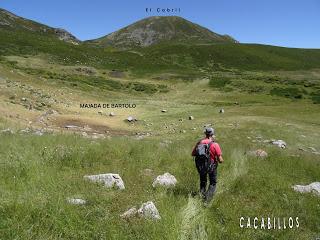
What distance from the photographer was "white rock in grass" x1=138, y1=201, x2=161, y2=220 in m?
9.05

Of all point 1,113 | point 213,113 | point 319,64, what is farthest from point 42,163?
point 319,64

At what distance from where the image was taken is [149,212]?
30.2 feet

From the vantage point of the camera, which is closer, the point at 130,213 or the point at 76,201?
the point at 130,213

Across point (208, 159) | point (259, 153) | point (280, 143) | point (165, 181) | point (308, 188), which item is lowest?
point (280, 143)

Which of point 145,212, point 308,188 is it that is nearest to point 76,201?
point 145,212

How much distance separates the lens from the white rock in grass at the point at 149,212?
9055mm

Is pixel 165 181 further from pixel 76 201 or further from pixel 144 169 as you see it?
pixel 76 201

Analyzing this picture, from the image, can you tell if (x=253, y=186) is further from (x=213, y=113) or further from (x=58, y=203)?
(x=213, y=113)

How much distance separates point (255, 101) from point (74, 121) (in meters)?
22.2

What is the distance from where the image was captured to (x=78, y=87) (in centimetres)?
4878

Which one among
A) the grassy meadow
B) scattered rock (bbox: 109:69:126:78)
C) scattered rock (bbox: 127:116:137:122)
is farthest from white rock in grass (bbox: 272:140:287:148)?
scattered rock (bbox: 109:69:126:78)

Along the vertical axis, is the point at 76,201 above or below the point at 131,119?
above

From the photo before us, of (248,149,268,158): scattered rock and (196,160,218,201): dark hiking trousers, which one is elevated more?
(196,160,218,201): dark hiking trousers

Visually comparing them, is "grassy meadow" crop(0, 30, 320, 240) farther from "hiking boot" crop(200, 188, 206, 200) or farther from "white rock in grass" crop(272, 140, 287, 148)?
"white rock in grass" crop(272, 140, 287, 148)
